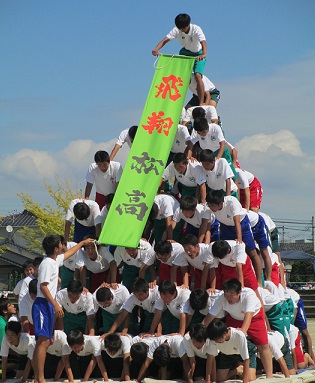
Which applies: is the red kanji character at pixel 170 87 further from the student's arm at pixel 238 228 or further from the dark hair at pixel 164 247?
the dark hair at pixel 164 247

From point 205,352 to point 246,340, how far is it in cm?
56

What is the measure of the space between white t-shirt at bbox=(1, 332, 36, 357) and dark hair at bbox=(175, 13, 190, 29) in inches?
220

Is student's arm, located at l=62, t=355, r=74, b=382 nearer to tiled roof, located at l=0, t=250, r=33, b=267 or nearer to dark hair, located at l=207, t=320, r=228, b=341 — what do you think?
dark hair, located at l=207, t=320, r=228, b=341

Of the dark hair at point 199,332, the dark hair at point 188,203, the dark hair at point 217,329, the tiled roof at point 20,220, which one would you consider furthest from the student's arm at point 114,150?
the tiled roof at point 20,220

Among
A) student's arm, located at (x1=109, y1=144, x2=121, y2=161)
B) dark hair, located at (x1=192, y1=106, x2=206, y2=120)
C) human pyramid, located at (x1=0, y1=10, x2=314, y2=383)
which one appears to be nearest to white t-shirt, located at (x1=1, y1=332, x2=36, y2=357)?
human pyramid, located at (x1=0, y1=10, x2=314, y2=383)

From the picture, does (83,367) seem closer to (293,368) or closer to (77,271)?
(77,271)

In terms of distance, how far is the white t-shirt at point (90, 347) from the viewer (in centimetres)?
1110

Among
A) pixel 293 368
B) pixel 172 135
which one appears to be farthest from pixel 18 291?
pixel 293 368

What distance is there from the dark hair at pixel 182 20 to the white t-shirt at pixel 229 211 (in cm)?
343

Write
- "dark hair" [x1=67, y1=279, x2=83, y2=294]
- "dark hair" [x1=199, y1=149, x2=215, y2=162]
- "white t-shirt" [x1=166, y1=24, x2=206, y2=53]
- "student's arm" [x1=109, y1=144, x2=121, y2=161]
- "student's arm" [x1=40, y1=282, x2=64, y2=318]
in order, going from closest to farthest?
"student's arm" [x1=40, y1=282, x2=64, y2=318] < "dark hair" [x1=67, y1=279, x2=83, y2=294] < "dark hair" [x1=199, y1=149, x2=215, y2=162] < "student's arm" [x1=109, y1=144, x2=121, y2=161] < "white t-shirt" [x1=166, y1=24, x2=206, y2=53]

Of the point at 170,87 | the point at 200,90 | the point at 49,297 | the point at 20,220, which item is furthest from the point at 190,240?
the point at 20,220

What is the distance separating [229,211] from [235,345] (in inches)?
78.5

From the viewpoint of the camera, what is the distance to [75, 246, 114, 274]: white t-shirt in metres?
12.0

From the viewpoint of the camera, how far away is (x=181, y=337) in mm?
10859
